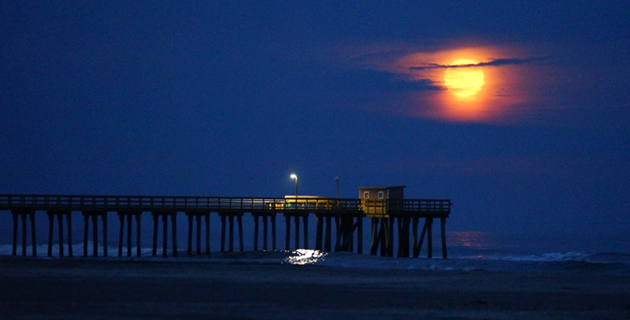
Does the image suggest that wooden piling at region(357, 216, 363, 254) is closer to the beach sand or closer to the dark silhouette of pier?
the dark silhouette of pier

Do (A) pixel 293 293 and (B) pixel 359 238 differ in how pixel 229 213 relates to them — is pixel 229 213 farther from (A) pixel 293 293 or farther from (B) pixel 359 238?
(A) pixel 293 293

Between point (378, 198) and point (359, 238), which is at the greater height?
point (378, 198)

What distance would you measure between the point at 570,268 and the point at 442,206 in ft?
49.4

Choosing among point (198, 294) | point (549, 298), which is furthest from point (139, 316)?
point (549, 298)

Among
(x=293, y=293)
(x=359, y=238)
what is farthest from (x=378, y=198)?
(x=293, y=293)

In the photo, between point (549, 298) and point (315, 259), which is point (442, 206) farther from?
point (549, 298)

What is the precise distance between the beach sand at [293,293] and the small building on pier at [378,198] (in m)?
15.9

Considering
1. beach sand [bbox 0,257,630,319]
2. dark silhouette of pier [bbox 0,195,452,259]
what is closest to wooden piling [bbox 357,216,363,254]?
dark silhouette of pier [bbox 0,195,452,259]

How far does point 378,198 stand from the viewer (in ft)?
188

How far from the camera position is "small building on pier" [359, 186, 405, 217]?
5588 cm

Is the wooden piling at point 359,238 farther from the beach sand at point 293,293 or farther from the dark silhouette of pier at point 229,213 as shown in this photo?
the beach sand at point 293,293

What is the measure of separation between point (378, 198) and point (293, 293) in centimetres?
3120

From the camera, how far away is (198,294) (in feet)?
84.0

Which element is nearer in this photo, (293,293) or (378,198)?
(293,293)
